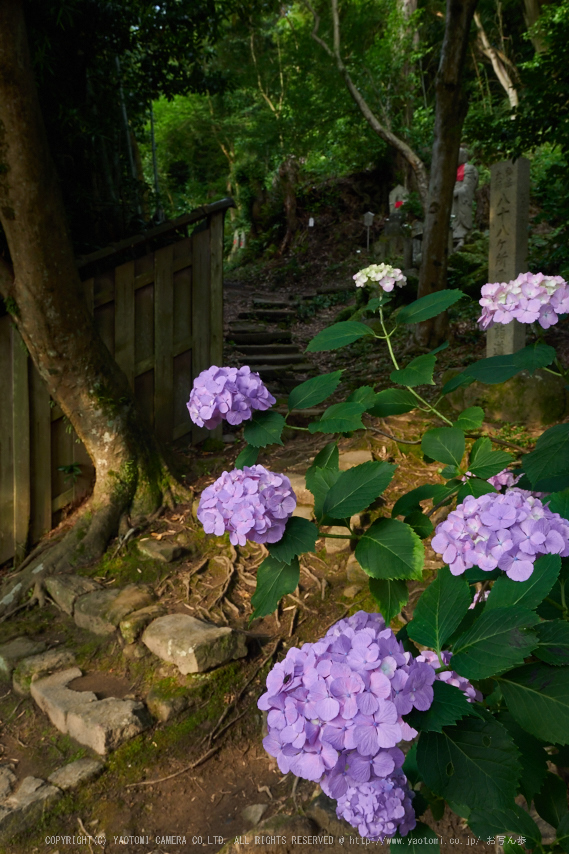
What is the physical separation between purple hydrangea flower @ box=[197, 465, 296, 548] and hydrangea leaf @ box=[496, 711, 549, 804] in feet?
1.38

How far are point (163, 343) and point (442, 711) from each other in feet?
12.4

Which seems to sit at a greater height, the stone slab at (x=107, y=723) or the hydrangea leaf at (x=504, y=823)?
the hydrangea leaf at (x=504, y=823)

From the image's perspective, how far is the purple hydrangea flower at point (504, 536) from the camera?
29.6 inches

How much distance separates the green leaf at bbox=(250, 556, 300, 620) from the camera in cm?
91

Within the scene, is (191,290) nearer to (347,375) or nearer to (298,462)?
(298,462)

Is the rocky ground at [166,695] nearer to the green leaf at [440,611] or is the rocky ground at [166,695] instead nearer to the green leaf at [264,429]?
the green leaf at [264,429]

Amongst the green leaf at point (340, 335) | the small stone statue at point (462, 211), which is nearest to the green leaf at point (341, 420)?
the green leaf at point (340, 335)

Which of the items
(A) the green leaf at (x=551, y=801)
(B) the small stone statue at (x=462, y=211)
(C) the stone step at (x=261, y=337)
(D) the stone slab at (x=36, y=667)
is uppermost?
(A) the green leaf at (x=551, y=801)

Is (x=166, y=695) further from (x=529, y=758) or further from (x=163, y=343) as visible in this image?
(x=163, y=343)

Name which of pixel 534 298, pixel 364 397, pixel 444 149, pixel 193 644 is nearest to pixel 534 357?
pixel 534 298

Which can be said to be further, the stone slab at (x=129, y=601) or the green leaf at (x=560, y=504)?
the stone slab at (x=129, y=601)

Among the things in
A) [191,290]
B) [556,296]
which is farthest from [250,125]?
[556,296]

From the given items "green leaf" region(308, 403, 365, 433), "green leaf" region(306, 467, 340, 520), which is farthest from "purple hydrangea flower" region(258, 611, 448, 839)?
"green leaf" region(308, 403, 365, 433)

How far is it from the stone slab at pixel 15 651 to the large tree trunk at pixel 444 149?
5044 millimetres
